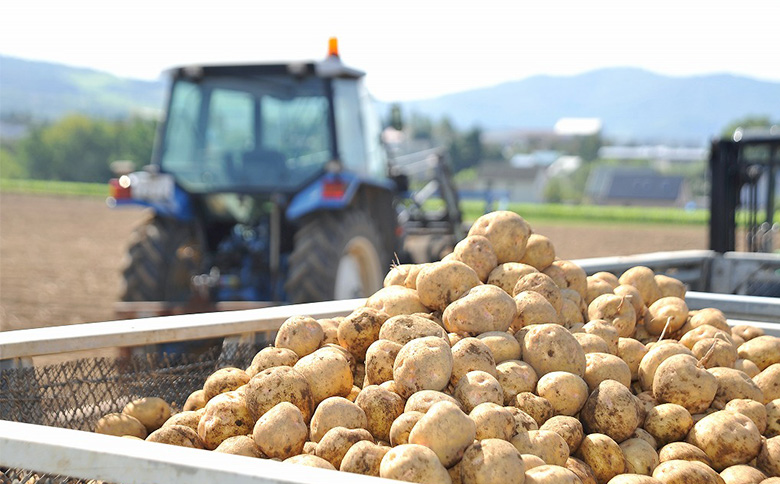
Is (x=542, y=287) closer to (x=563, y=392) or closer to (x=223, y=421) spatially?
(x=563, y=392)

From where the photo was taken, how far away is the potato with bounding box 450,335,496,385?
92.0 inches

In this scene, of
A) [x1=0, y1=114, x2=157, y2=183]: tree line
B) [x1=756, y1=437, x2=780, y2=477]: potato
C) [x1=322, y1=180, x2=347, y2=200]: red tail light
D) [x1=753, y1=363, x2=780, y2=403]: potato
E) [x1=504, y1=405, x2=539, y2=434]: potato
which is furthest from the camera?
[x1=0, y1=114, x2=157, y2=183]: tree line

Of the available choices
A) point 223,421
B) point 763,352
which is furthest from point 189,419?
point 763,352

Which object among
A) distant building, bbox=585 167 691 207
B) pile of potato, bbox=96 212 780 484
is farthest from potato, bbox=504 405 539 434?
distant building, bbox=585 167 691 207

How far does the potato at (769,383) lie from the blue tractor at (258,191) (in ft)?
11.1

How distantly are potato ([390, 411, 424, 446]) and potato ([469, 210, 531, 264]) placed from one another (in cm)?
119

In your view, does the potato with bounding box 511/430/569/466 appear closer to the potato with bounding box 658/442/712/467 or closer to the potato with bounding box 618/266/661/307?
the potato with bounding box 658/442/712/467

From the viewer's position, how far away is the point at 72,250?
60.8 feet

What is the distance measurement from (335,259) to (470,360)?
351cm

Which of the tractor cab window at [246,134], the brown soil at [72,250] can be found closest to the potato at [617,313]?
the tractor cab window at [246,134]

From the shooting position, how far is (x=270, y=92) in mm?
6613

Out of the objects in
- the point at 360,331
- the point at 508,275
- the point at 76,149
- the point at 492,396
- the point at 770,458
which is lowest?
the point at 770,458

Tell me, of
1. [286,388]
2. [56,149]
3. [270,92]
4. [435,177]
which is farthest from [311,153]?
[56,149]

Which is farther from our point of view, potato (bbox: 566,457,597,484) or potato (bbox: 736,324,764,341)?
potato (bbox: 736,324,764,341)
